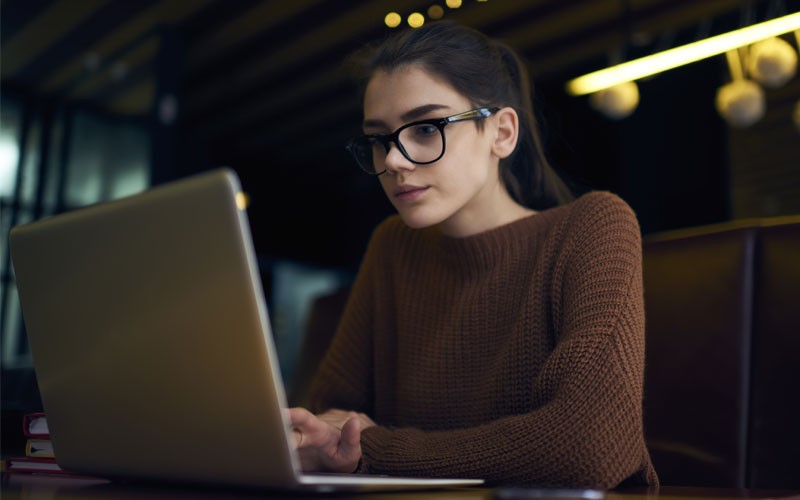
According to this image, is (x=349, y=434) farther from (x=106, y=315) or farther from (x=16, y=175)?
(x=16, y=175)

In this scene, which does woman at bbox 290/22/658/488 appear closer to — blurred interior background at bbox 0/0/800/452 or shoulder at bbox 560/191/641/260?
shoulder at bbox 560/191/641/260

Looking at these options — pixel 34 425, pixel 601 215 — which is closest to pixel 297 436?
pixel 34 425

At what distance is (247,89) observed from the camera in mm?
5480

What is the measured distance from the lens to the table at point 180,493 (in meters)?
0.59

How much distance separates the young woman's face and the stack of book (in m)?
0.58

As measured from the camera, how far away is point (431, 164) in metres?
1.14

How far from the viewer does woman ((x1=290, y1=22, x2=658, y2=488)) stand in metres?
0.84

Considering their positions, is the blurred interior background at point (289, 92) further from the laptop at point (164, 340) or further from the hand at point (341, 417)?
the laptop at point (164, 340)

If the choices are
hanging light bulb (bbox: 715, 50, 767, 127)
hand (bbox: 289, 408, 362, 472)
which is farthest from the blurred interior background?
hand (bbox: 289, 408, 362, 472)

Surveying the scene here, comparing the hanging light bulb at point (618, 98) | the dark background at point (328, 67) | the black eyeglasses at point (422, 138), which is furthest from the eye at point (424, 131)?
the hanging light bulb at point (618, 98)

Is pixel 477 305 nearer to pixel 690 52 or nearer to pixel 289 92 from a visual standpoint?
pixel 690 52

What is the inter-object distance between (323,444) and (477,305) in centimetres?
49

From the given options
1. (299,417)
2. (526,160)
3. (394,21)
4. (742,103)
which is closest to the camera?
(299,417)

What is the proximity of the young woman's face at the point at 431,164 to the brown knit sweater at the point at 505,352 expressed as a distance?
140 millimetres
